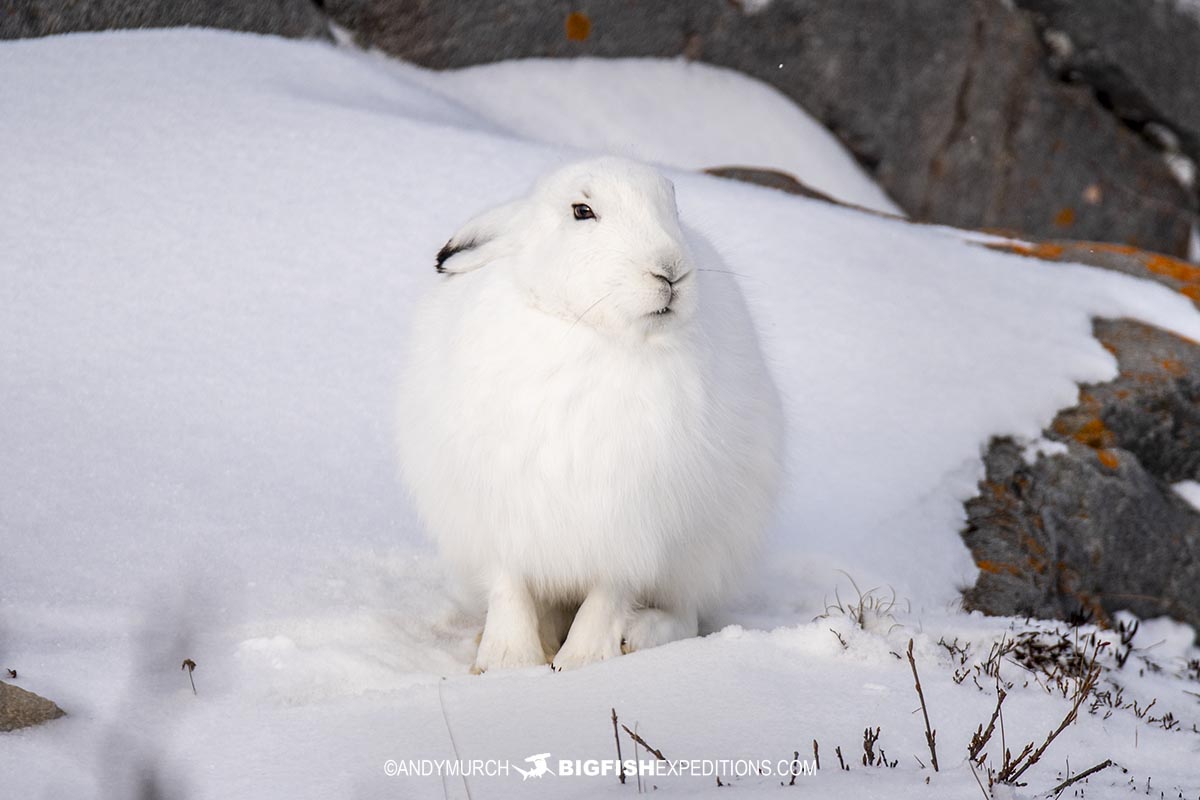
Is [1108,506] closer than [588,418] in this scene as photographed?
No

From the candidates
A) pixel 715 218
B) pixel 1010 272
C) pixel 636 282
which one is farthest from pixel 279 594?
pixel 1010 272

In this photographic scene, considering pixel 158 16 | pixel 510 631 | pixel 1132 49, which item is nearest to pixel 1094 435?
pixel 510 631

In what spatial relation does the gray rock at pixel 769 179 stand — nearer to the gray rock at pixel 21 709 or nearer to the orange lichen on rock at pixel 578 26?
the orange lichen on rock at pixel 578 26

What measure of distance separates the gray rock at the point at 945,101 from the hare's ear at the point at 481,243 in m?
Answer: 5.66

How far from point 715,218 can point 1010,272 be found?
1.62m

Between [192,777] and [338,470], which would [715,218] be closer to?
[338,470]

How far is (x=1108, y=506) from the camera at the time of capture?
5.03m

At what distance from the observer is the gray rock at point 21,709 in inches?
88.9

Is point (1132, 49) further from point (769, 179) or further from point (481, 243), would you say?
point (481, 243)

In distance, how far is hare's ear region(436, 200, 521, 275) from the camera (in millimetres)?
2953

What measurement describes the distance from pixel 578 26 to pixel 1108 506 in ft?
16.4

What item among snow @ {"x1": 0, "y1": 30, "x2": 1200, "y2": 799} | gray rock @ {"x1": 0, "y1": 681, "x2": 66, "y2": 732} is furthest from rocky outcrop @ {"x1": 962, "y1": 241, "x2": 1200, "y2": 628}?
gray rock @ {"x1": 0, "y1": 681, "x2": 66, "y2": 732}

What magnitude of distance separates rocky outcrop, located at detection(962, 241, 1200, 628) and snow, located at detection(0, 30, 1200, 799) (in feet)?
0.49

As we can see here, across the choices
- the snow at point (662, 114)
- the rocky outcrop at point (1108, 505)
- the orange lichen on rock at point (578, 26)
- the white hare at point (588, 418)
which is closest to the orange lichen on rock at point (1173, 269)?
the rocky outcrop at point (1108, 505)
